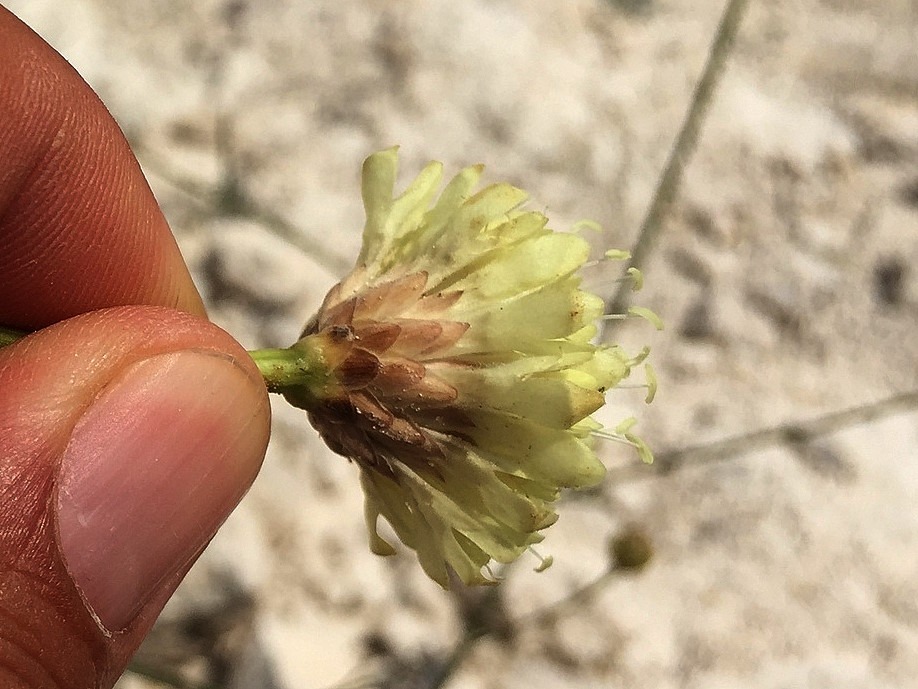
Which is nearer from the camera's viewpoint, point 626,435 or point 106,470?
point 106,470

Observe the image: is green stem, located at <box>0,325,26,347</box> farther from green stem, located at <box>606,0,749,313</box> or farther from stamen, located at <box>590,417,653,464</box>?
green stem, located at <box>606,0,749,313</box>

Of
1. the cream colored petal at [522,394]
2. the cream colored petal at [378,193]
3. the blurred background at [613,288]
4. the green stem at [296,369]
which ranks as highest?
the cream colored petal at [378,193]

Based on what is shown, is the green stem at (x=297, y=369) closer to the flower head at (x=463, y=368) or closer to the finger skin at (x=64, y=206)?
the flower head at (x=463, y=368)

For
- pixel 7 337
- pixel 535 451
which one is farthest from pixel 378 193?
pixel 7 337

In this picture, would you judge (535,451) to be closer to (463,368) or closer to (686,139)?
(463,368)

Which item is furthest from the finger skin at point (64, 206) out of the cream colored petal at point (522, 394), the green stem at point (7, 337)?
the cream colored petal at point (522, 394)

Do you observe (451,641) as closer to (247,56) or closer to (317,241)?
(317,241)

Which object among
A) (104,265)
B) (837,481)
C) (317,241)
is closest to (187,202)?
(317,241)
